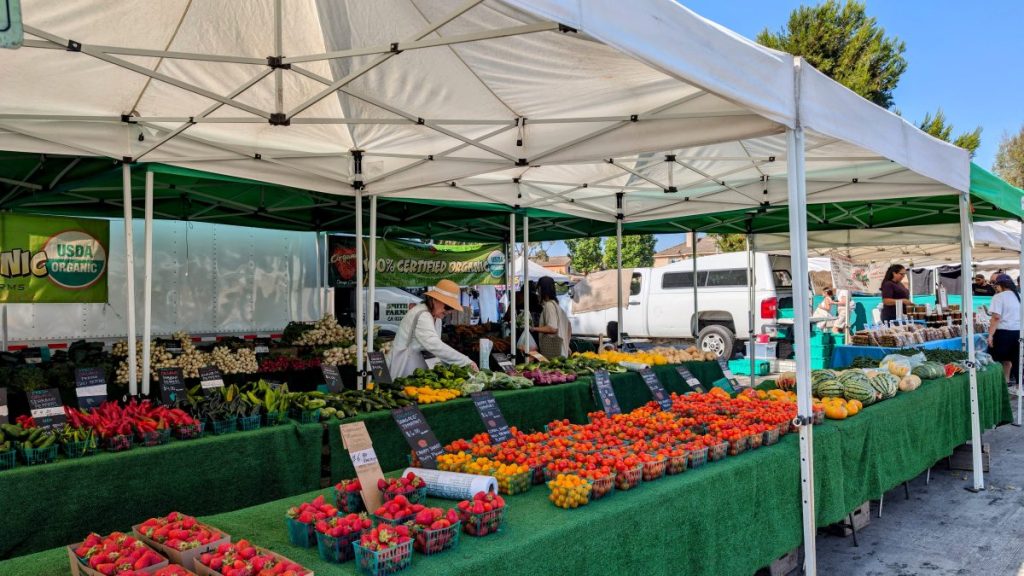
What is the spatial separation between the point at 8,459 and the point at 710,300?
46.4 feet

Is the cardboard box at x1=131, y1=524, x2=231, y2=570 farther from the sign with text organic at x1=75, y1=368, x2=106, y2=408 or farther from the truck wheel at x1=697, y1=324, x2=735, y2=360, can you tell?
the truck wheel at x1=697, y1=324, x2=735, y2=360

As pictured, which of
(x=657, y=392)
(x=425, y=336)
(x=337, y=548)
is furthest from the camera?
(x=425, y=336)

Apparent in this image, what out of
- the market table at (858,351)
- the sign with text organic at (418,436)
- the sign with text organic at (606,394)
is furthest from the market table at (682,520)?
the market table at (858,351)

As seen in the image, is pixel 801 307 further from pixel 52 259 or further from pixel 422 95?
pixel 52 259

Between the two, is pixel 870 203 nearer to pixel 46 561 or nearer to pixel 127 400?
pixel 127 400

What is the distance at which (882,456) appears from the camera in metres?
4.72

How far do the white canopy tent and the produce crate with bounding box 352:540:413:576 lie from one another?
1792mm

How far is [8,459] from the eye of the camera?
3115 mm

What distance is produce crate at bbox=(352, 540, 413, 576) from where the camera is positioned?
2051 mm

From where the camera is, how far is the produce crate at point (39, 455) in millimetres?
3170

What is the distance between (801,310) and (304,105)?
125 inches

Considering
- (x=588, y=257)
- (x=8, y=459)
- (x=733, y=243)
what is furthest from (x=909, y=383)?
(x=588, y=257)

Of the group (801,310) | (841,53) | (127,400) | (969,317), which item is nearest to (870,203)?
(969,317)

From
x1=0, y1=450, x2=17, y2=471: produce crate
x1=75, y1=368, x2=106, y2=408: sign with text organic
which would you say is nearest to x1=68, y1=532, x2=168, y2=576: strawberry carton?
x1=0, y1=450, x2=17, y2=471: produce crate
